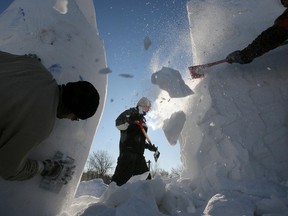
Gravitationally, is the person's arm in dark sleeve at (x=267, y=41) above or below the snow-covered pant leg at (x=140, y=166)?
above

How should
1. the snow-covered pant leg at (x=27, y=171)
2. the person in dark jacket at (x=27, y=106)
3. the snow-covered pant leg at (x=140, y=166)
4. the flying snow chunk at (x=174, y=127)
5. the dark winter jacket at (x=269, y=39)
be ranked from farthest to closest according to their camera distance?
the snow-covered pant leg at (x=140, y=166) → the flying snow chunk at (x=174, y=127) → the dark winter jacket at (x=269, y=39) → the snow-covered pant leg at (x=27, y=171) → the person in dark jacket at (x=27, y=106)

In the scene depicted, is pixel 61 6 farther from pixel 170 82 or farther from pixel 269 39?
pixel 269 39

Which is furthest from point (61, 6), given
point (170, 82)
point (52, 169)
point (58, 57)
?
point (52, 169)

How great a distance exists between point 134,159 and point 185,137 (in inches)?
33.9

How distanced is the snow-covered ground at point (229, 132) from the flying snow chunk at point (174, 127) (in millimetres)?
13

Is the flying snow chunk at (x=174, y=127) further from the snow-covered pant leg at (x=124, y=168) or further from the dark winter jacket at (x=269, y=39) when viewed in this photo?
the snow-covered pant leg at (x=124, y=168)

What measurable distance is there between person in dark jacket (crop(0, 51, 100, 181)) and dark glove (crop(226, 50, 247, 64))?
6.19ft

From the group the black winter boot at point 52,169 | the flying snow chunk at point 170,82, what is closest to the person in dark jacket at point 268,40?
the flying snow chunk at point 170,82

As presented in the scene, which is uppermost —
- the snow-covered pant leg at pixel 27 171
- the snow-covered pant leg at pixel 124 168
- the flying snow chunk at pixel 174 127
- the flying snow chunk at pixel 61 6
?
the flying snow chunk at pixel 61 6

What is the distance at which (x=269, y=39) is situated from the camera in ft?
9.71

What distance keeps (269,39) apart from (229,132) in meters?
0.96

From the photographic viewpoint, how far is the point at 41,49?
2.39 meters

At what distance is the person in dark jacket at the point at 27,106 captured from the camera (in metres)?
1.55

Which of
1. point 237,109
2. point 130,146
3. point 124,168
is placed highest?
point 237,109
